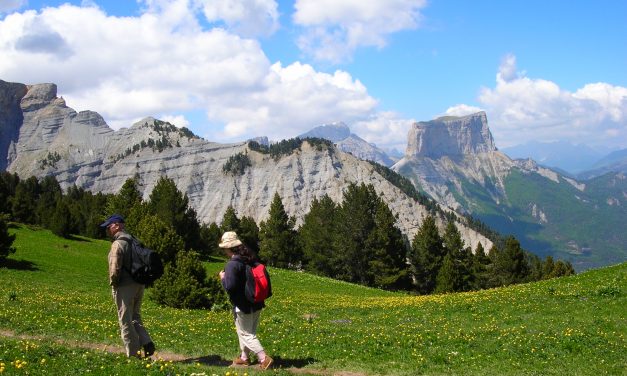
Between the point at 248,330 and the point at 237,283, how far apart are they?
4.05 feet

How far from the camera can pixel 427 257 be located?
72.8 meters

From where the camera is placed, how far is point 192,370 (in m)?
10.5

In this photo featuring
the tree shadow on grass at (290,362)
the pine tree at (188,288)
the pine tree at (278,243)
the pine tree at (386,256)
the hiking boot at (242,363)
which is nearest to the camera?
the hiking boot at (242,363)

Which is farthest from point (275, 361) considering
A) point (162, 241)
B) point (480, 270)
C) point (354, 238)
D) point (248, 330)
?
point (480, 270)

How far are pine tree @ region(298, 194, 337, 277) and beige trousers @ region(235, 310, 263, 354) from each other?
2605 inches

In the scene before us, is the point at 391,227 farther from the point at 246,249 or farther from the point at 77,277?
the point at 246,249

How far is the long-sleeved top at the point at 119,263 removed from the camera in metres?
11.1

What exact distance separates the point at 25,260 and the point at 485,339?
121 feet

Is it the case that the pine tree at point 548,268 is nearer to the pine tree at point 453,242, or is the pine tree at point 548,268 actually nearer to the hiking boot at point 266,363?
the pine tree at point 453,242

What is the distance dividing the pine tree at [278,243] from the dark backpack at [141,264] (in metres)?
71.0

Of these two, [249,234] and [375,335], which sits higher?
[249,234]

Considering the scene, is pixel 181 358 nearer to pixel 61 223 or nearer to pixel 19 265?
pixel 19 265

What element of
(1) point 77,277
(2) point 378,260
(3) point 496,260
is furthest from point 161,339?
(3) point 496,260

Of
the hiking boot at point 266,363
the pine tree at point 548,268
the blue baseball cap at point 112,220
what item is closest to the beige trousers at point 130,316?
the blue baseball cap at point 112,220
